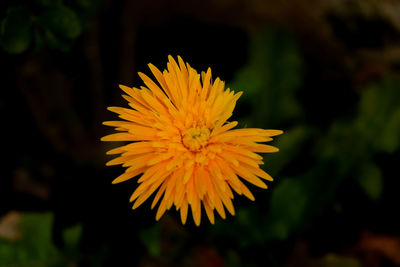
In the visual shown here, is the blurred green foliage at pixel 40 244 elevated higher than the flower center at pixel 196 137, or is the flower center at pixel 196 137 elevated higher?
the blurred green foliage at pixel 40 244

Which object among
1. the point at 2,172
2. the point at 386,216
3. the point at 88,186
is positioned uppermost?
the point at 2,172

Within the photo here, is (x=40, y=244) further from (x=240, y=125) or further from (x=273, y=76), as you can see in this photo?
(x=273, y=76)

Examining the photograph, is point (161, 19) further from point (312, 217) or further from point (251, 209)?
point (312, 217)

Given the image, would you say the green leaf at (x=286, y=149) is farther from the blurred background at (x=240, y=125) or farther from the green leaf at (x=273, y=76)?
the green leaf at (x=273, y=76)

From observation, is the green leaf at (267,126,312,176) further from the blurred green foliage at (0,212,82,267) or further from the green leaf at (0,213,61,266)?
the green leaf at (0,213,61,266)

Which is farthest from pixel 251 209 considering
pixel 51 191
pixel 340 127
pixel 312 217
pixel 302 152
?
pixel 51 191

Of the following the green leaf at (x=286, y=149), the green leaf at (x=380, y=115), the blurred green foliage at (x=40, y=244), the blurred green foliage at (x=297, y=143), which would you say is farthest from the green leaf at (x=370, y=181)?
the blurred green foliage at (x=40, y=244)

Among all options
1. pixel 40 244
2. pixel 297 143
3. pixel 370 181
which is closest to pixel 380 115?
pixel 370 181
